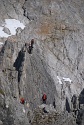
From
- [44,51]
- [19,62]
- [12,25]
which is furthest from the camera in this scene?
[12,25]

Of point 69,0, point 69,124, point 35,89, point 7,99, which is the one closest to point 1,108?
point 7,99

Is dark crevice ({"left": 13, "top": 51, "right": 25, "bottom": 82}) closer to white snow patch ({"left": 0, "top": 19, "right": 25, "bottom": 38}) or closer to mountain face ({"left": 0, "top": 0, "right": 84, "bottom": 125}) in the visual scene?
mountain face ({"left": 0, "top": 0, "right": 84, "bottom": 125})

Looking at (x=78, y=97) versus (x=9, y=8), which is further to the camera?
(x=9, y=8)

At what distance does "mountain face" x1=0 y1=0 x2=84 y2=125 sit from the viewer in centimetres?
5728

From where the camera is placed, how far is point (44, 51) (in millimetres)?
64562

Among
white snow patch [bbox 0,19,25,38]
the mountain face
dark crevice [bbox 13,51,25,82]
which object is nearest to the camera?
the mountain face

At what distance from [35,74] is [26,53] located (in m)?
2.80

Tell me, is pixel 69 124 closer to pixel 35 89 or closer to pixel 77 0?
pixel 35 89

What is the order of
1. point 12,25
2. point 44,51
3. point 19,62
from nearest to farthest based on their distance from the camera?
point 19,62, point 44,51, point 12,25

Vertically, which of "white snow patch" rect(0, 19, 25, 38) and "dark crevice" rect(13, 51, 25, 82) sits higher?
"white snow patch" rect(0, 19, 25, 38)

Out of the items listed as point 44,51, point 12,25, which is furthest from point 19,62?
point 12,25

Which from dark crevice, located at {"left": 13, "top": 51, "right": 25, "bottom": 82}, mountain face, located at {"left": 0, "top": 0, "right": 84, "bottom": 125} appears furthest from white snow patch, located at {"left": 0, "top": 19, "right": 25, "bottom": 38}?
dark crevice, located at {"left": 13, "top": 51, "right": 25, "bottom": 82}

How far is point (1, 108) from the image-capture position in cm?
3488

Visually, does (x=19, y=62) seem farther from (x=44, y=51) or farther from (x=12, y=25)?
(x=12, y=25)
